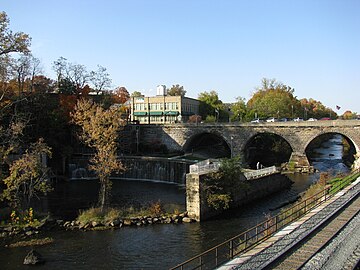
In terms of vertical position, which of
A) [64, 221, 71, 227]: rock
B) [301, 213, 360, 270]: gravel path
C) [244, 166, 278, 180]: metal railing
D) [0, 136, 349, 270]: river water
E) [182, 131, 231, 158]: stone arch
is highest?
[182, 131, 231, 158]: stone arch

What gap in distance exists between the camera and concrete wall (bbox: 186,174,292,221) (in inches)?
1059

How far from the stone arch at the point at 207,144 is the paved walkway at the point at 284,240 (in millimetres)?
35938

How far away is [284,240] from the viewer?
53.9 feet

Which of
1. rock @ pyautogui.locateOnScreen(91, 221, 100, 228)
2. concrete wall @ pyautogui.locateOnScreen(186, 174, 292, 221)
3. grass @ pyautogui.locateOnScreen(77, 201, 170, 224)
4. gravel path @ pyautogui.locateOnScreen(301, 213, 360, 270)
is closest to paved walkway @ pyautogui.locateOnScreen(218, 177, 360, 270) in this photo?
gravel path @ pyautogui.locateOnScreen(301, 213, 360, 270)

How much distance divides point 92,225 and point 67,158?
27.3 metres

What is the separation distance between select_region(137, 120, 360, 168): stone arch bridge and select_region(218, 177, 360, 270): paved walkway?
26.7m

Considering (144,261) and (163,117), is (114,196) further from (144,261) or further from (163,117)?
(163,117)

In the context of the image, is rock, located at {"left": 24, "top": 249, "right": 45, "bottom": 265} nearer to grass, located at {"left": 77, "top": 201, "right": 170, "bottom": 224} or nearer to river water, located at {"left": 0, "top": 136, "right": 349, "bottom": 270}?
river water, located at {"left": 0, "top": 136, "right": 349, "bottom": 270}

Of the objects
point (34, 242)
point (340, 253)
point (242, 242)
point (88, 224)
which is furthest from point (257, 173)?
point (34, 242)

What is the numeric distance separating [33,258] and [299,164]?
4053 centimetres

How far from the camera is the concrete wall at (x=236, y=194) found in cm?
2691

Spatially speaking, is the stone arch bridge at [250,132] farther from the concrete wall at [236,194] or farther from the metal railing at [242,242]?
the metal railing at [242,242]

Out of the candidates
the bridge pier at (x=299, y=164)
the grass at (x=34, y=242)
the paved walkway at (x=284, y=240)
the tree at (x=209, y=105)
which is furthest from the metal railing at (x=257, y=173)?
the tree at (x=209, y=105)

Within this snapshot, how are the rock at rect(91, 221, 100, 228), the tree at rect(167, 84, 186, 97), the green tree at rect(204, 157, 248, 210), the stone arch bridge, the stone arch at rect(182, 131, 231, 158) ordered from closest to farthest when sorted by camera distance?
the rock at rect(91, 221, 100, 228) → the green tree at rect(204, 157, 248, 210) → the stone arch bridge → the stone arch at rect(182, 131, 231, 158) → the tree at rect(167, 84, 186, 97)
